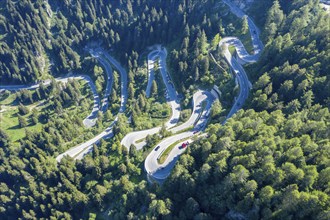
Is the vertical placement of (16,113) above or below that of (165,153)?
below

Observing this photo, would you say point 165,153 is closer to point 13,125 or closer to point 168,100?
point 168,100

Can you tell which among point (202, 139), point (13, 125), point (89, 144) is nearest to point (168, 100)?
point (89, 144)

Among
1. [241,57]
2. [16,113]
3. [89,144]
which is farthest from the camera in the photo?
[16,113]

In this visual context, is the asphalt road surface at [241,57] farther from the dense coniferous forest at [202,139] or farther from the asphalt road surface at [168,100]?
the asphalt road surface at [168,100]

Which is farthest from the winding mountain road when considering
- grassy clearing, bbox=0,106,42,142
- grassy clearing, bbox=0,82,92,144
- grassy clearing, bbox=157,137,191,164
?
grassy clearing, bbox=0,106,42,142

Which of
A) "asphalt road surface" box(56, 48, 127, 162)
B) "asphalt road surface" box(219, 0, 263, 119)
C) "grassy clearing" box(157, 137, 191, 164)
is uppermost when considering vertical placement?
"asphalt road surface" box(219, 0, 263, 119)

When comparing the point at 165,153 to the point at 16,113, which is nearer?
the point at 165,153

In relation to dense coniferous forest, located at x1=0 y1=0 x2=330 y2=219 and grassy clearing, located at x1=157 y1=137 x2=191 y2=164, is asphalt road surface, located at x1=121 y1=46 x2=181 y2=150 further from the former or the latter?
grassy clearing, located at x1=157 y1=137 x2=191 y2=164

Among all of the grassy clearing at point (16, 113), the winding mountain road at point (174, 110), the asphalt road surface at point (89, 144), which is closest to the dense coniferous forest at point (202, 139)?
the grassy clearing at point (16, 113)
